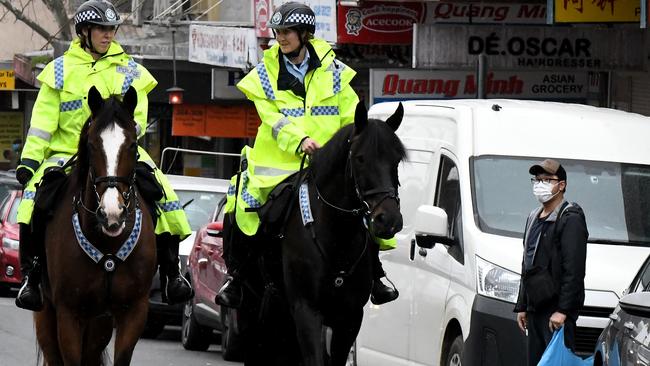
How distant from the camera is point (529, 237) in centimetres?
1080

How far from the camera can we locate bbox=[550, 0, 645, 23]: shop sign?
17.6m

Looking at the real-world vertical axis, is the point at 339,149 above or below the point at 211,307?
above

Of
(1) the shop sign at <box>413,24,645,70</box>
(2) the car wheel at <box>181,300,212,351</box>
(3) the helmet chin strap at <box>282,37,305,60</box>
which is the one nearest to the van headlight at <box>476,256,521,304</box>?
(3) the helmet chin strap at <box>282,37,305,60</box>

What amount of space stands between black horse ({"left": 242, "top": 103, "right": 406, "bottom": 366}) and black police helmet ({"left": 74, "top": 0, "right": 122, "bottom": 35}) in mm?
1654

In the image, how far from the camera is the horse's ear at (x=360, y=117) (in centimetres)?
987

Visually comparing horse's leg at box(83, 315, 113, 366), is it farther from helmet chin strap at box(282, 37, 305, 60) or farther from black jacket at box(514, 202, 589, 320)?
black jacket at box(514, 202, 589, 320)

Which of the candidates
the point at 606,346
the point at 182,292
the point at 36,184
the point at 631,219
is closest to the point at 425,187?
the point at 631,219

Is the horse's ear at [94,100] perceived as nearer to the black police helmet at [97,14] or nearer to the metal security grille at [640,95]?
the black police helmet at [97,14]

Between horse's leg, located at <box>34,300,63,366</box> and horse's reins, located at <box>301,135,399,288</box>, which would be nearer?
horse's reins, located at <box>301,135,399,288</box>

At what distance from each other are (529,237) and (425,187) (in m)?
2.36

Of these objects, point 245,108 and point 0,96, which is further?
point 0,96

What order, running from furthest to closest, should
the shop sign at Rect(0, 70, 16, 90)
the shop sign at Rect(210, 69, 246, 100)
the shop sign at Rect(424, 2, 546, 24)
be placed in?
the shop sign at Rect(0, 70, 16, 90) < the shop sign at Rect(210, 69, 246, 100) < the shop sign at Rect(424, 2, 546, 24)

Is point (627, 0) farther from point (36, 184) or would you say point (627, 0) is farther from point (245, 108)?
point (245, 108)

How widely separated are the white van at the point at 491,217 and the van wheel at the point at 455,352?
0.04 feet
